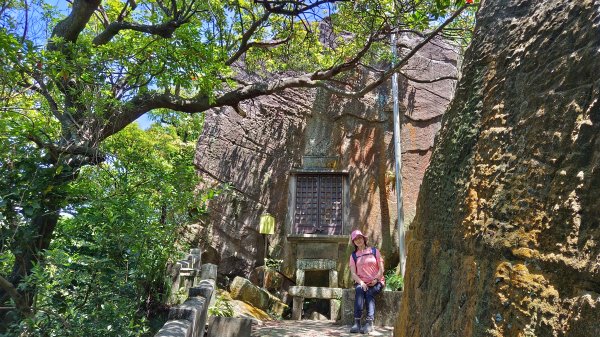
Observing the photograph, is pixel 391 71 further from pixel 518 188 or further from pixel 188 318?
pixel 518 188

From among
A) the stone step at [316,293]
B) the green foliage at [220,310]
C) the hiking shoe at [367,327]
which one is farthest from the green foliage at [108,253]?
the stone step at [316,293]

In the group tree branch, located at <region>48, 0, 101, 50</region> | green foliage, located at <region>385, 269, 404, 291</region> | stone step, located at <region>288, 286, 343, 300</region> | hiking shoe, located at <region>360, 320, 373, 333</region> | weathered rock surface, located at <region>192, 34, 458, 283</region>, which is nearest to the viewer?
tree branch, located at <region>48, 0, 101, 50</region>

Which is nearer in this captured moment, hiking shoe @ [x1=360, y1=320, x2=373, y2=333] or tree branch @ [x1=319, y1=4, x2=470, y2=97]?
hiking shoe @ [x1=360, y1=320, x2=373, y2=333]

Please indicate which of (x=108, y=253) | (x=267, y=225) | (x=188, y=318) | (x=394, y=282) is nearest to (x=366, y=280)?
(x=188, y=318)

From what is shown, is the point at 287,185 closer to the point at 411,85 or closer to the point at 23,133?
the point at 411,85

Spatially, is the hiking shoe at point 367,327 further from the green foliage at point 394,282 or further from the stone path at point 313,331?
the green foliage at point 394,282

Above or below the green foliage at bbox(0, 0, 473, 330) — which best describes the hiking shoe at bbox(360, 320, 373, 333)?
below

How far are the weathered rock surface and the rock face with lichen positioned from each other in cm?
936

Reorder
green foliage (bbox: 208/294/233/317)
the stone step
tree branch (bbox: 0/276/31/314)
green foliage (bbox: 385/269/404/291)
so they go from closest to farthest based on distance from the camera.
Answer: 1. tree branch (bbox: 0/276/31/314)
2. green foliage (bbox: 208/294/233/317)
3. the stone step
4. green foliage (bbox: 385/269/404/291)

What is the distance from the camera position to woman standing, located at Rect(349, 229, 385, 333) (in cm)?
596

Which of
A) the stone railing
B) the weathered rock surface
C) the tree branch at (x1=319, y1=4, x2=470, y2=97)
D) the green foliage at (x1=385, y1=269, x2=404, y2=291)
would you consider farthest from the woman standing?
the weathered rock surface

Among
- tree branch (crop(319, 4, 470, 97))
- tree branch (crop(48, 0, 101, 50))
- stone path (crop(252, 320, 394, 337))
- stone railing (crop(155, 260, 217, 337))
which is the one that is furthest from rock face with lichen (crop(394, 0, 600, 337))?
tree branch (crop(319, 4, 470, 97))

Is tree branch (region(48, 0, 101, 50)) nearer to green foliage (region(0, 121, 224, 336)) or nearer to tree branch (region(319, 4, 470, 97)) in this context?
green foliage (region(0, 121, 224, 336))

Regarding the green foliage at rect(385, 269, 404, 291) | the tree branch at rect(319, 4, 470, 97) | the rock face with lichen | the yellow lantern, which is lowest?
the green foliage at rect(385, 269, 404, 291)
